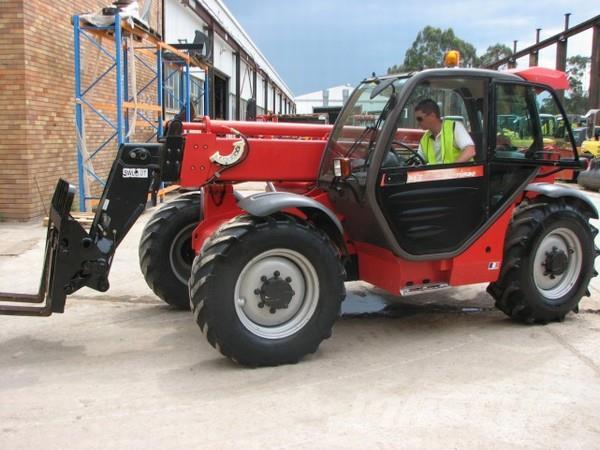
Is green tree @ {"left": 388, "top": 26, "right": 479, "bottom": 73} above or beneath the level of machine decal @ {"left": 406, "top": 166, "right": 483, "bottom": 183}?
above

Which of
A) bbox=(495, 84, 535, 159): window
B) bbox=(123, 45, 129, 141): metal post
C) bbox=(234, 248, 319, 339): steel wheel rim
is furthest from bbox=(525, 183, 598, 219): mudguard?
bbox=(123, 45, 129, 141): metal post

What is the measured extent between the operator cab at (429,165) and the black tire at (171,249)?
4.35 feet

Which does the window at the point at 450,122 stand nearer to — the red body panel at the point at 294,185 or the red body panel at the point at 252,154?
the red body panel at the point at 294,185

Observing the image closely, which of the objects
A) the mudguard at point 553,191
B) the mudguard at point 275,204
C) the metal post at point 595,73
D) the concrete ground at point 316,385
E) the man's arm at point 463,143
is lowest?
the concrete ground at point 316,385

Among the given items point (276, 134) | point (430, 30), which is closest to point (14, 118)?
point (276, 134)

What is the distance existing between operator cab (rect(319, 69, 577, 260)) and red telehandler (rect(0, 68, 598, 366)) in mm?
12

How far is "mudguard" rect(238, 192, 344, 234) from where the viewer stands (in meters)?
4.13

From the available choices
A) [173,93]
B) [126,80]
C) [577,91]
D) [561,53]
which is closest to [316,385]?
[126,80]

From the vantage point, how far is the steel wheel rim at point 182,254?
17.8ft

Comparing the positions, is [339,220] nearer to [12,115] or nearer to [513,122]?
[513,122]

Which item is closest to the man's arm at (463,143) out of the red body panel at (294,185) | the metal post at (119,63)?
the red body panel at (294,185)

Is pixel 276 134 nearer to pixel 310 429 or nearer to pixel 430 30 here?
pixel 310 429

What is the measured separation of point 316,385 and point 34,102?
765 cm

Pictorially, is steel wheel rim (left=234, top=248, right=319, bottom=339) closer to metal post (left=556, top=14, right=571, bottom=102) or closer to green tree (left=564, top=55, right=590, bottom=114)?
metal post (left=556, top=14, right=571, bottom=102)
